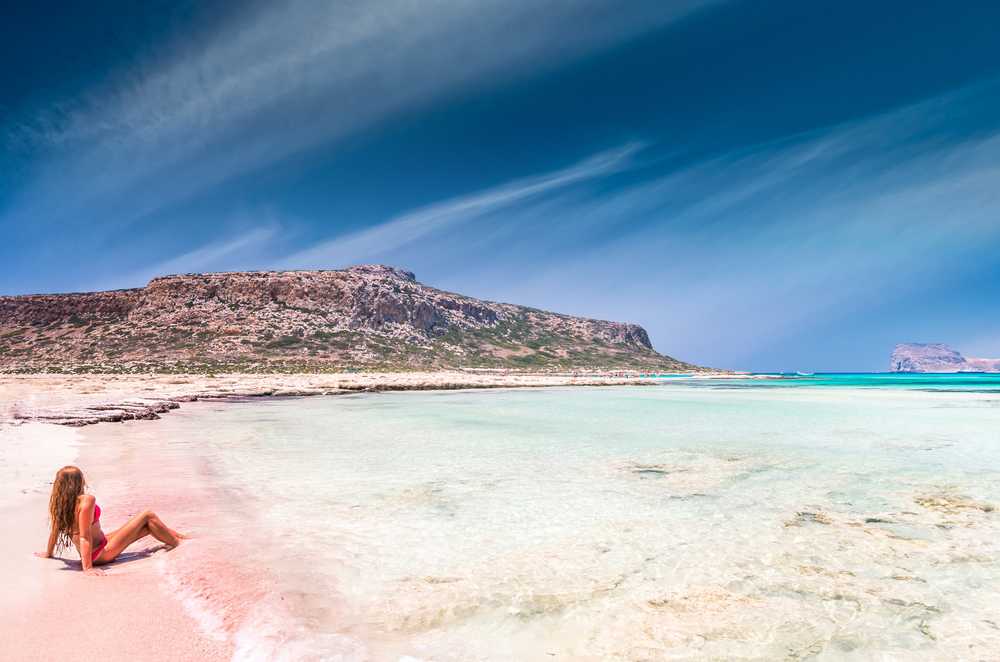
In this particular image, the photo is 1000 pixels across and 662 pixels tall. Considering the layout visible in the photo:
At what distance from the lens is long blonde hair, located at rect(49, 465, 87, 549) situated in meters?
5.74

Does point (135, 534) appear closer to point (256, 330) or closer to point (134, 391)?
point (134, 391)

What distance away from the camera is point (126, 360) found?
7238 cm

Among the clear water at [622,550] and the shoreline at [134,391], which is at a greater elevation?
the shoreline at [134,391]

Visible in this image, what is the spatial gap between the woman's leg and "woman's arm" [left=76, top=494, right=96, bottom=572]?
0.20 m

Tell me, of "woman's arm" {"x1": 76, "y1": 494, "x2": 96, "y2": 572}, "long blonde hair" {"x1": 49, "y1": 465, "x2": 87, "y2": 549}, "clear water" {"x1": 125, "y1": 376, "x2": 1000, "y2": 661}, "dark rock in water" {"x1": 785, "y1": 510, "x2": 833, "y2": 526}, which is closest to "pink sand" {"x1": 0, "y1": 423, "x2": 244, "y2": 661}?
"woman's arm" {"x1": 76, "y1": 494, "x2": 96, "y2": 572}

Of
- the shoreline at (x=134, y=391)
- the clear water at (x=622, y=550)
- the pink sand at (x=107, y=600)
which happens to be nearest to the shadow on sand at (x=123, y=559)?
the pink sand at (x=107, y=600)

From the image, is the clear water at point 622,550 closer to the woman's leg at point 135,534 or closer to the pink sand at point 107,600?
the pink sand at point 107,600

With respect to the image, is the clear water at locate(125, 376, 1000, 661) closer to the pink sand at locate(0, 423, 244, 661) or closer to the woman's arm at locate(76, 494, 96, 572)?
the pink sand at locate(0, 423, 244, 661)

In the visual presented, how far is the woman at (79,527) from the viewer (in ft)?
18.3

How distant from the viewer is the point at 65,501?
5.77 m

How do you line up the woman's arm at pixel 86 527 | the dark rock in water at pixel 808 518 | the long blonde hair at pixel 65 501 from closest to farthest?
the woman's arm at pixel 86 527
the long blonde hair at pixel 65 501
the dark rock in water at pixel 808 518

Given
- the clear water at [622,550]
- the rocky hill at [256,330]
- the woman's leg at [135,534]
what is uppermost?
the rocky hill at [256,330]

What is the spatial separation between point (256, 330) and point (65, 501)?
286ft

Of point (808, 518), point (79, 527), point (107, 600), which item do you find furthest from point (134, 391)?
point (808, 518)
